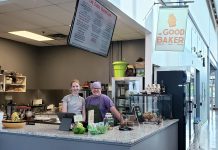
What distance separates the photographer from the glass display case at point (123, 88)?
6.86 metres

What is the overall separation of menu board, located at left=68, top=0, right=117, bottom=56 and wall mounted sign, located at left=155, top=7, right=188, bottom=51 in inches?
82.4

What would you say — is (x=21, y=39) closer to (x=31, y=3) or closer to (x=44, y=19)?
(x=44, y=19)

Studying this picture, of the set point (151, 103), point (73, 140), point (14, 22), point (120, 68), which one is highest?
point (14, 22)

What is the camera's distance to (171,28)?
6.71 meters

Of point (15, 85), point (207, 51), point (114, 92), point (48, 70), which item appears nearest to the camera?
point (114, 92)

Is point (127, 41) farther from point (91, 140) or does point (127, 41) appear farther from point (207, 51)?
point (207, 51)

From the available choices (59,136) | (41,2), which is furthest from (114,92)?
(59,136)

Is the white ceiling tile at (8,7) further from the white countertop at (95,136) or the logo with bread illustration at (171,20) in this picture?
the logo with bread illustration at (171,20)

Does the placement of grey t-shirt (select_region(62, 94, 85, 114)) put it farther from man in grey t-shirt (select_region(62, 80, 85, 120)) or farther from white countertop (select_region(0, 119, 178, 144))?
white countertop (select_region(0, 119, 178, 144))

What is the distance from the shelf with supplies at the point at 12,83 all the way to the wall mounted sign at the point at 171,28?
3617 millimetres

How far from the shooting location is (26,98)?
8383mm

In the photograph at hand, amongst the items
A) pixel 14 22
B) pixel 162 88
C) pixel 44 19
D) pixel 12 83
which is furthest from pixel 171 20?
pixel 12 83

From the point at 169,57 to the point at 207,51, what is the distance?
399 inches

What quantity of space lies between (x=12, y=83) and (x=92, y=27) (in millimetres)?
3891
